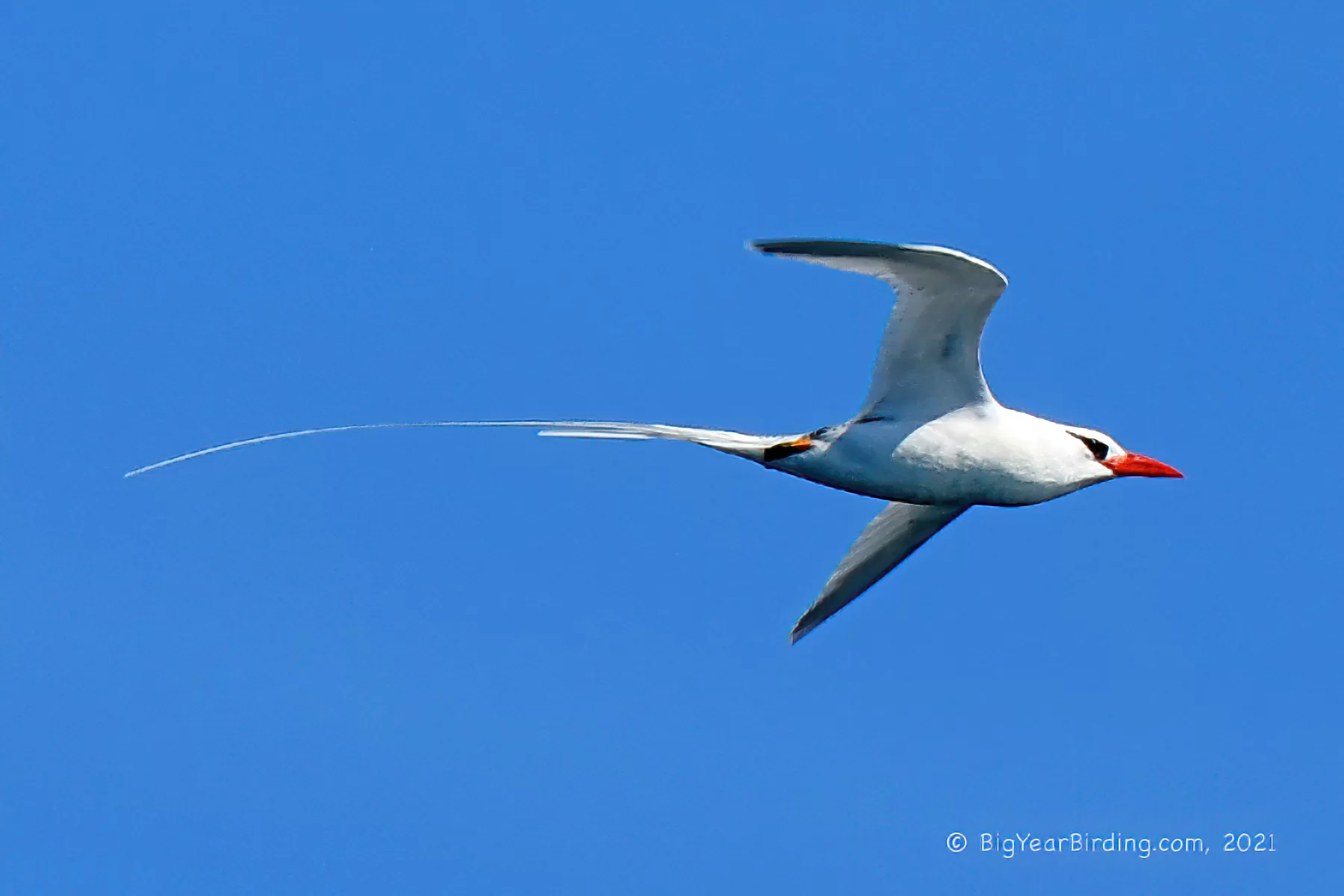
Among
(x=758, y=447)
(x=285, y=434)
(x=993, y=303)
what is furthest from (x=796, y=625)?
(x=285, y=434)

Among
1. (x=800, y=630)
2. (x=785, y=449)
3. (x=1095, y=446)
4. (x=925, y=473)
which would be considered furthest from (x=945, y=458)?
(x=800, y=630)

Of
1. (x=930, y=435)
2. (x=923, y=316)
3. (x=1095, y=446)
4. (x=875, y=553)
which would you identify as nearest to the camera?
(x=923, y=316)

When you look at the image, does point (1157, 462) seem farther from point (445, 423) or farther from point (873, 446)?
point (445, 423)

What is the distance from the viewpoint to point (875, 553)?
2222cm

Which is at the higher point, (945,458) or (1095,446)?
(1095,446)

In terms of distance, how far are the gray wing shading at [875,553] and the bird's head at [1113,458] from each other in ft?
7.45

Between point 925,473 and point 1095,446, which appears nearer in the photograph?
point 925,473

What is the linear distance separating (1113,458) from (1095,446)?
0.37 meters

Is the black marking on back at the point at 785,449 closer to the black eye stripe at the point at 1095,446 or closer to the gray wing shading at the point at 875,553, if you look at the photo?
the black eye stripe at the point at 1095,446

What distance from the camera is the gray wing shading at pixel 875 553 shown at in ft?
72.3

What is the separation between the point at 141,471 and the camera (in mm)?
17641

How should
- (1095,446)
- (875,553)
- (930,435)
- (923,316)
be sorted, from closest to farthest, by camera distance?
(923,316) → (930,435) → (1095,446) → (875,553)

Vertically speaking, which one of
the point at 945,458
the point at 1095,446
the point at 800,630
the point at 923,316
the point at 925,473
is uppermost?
the point at 923,316

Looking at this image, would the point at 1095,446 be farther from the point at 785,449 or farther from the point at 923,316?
the point at 785,449
